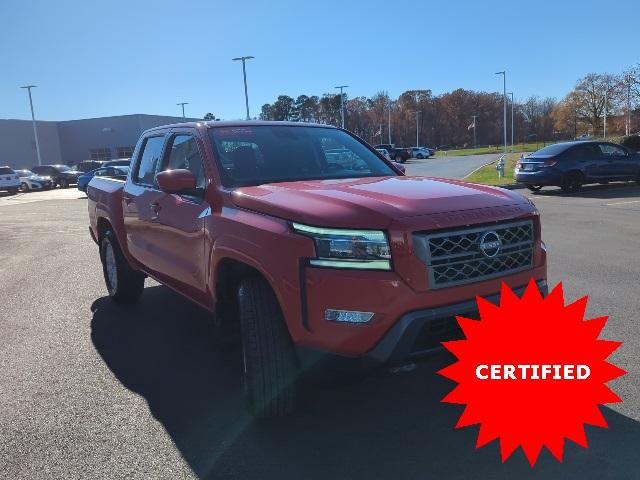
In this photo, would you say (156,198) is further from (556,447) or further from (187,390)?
(556,447)

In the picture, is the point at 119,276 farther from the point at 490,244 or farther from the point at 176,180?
the point at 490,244

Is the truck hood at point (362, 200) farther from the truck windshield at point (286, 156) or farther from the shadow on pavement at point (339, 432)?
the shadow on pavement at point (339, 432)

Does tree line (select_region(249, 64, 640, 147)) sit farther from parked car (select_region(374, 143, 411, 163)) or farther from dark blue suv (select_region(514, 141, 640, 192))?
dark blue suv (select_region(514, 141, 640, 192))

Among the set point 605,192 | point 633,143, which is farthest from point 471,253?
point 633,143

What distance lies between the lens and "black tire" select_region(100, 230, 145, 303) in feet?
19.6

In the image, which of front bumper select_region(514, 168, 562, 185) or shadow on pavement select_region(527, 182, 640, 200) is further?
front bumper select_region(514, 168, 562, 185)

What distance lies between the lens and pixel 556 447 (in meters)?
2.91

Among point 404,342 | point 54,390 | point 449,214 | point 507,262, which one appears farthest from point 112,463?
point 507,262

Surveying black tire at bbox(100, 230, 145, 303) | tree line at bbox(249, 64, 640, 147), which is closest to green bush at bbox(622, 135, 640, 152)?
black tire at bbox(100, 230, 145, 303)

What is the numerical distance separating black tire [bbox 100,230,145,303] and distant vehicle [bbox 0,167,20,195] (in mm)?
31744

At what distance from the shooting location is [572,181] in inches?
648

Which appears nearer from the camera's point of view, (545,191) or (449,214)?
(449,214)

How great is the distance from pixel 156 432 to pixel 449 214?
217 centimetres

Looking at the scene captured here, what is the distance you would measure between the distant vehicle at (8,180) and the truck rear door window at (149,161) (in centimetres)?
3275
